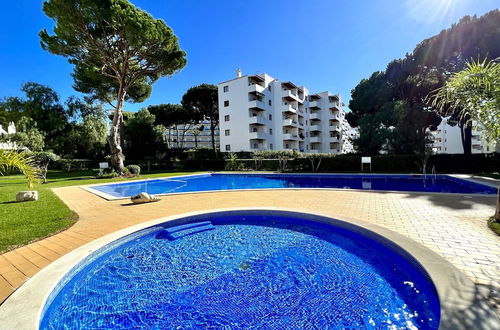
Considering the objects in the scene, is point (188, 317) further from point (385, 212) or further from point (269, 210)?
point (385, 212)

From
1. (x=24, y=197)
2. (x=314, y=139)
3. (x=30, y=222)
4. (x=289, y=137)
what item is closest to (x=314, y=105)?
(x=314, y=139)

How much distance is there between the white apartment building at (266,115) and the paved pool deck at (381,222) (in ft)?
78.4

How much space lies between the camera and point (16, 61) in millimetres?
18203

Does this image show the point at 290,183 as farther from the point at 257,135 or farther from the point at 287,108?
the point at 287,108

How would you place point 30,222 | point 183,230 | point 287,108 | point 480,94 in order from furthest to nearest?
point 287,108 < point 30,222 < point 183,230 < point 480,94

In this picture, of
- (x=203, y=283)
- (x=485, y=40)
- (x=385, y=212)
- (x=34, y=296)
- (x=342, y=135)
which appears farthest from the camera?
(x=342, y=135)

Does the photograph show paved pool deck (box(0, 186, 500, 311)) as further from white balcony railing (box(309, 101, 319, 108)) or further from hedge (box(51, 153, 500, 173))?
white balcony railing (box(309, 101, 319, 108))

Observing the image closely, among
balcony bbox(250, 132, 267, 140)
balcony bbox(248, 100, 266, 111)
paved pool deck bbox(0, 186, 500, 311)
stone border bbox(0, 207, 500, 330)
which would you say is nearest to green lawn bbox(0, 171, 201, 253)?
paved pool deck bbox(0, 186, 500, 311)

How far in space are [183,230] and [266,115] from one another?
30.8 m

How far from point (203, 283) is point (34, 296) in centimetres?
192

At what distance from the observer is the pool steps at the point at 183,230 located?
16.2 feet

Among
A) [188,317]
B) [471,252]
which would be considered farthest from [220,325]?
[471,252]

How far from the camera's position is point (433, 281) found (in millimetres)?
2492

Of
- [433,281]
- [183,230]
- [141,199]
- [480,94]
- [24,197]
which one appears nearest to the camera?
[433,281]
